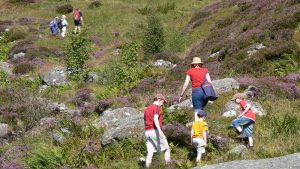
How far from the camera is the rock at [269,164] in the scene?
29.4ft

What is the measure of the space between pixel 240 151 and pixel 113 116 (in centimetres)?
628

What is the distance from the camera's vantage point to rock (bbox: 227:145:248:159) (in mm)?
10633

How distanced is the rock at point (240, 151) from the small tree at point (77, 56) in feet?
50.4

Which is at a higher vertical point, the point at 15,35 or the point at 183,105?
the point at 183,105

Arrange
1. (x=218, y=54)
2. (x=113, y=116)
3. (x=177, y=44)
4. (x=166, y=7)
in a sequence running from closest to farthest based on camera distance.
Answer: (x=113, y=116) < (x=218, y=54) < (x=177, y=44) < (x=166, y=7)

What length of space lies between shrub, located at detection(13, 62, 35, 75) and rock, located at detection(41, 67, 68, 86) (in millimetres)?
3583

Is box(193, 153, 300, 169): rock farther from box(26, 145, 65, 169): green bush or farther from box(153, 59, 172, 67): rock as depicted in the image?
box(153, 59, 172, 67): rock

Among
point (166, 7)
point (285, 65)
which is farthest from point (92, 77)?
point (166, 7)

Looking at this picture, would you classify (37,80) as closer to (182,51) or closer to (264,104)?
(182,51)

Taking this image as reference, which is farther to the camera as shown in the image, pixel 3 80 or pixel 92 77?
pixel 3 80

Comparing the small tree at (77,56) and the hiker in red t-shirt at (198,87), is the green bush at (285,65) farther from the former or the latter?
the small tree at (77,56)

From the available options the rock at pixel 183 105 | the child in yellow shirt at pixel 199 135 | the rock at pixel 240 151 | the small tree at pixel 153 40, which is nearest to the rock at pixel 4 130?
the rock at pixel 183 105

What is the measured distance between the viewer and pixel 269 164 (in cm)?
921

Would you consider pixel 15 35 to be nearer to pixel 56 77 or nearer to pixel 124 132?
pixel 56 77
